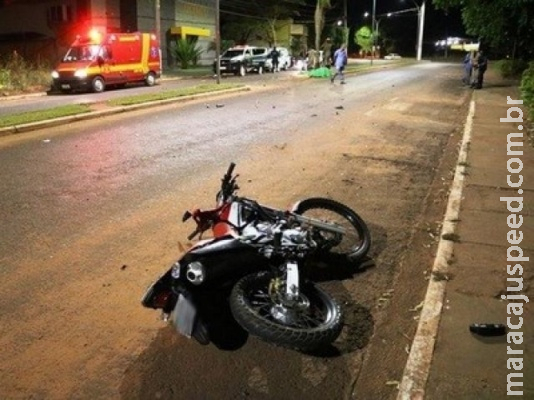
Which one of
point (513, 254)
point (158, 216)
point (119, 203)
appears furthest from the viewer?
point (119, 203)

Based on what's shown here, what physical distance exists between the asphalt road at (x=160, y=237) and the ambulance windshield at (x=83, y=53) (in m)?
9.99

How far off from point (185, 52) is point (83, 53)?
17.1 m

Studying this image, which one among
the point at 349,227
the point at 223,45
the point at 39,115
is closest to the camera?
the point at 349,227

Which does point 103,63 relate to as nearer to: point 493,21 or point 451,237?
point 493,21

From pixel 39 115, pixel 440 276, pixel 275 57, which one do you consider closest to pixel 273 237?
pixel 440 276

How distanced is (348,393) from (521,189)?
566 centimetres

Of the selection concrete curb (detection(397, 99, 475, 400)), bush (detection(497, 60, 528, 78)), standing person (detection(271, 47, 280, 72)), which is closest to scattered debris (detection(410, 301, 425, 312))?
concrete curb (detection(397, 99, 475, 400))

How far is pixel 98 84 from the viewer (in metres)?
22.4

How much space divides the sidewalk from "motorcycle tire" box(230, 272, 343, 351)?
732mm

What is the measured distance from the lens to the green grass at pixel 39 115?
12516 millimetres

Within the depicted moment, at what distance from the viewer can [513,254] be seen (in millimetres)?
5414

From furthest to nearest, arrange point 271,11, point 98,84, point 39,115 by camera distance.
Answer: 1. point 271,11
2. point 98,84
3. point 39,115

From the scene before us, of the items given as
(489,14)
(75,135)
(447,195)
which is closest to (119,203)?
(447,195)

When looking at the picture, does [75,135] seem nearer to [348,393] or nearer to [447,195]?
[447,195]
